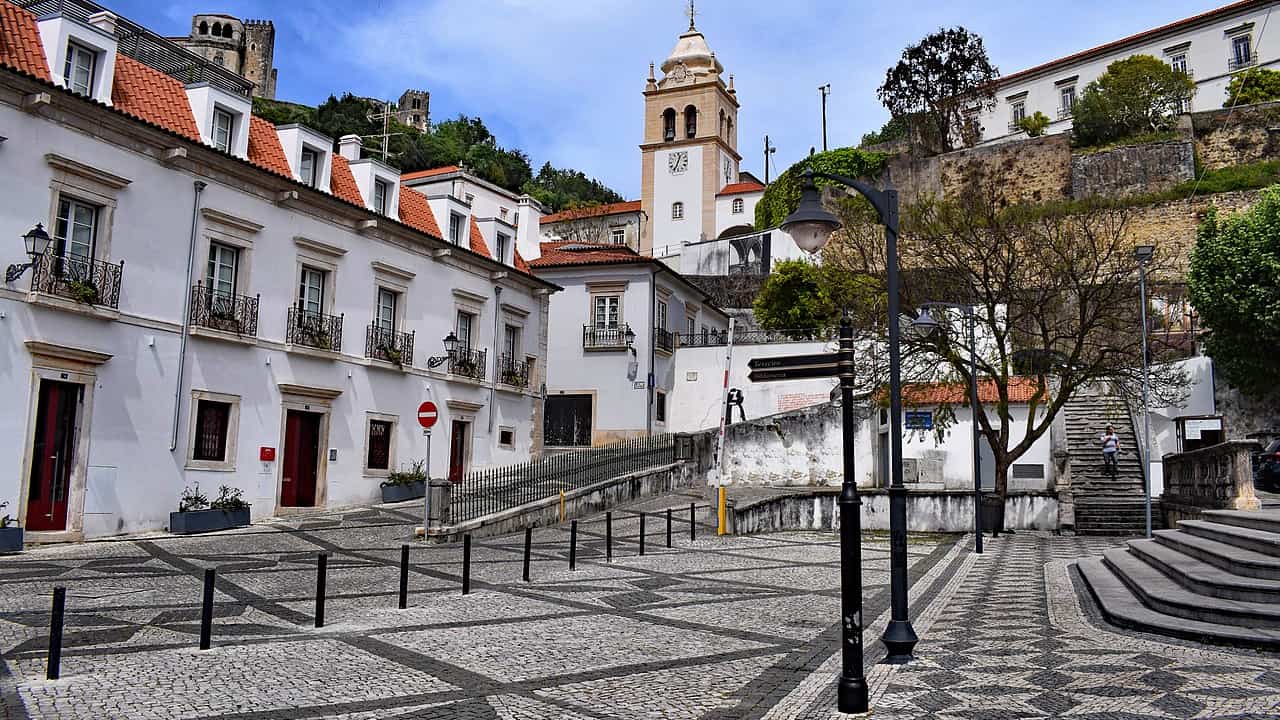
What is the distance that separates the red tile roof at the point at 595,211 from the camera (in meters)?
67.1

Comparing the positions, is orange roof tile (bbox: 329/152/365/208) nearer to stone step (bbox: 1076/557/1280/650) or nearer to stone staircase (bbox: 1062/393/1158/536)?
stone step (bbox: 1076/557/1280/650)

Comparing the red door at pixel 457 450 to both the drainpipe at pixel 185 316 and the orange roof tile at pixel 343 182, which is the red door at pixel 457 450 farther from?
the drainpipe at pixel 185 316

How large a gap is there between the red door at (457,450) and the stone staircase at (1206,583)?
17587 millimetres

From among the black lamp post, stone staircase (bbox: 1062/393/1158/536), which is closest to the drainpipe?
the black lamp post

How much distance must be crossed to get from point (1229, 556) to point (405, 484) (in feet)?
61.7

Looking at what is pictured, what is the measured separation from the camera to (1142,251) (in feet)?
65.9

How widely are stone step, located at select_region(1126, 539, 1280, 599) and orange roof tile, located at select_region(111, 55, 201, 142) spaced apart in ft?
61.6

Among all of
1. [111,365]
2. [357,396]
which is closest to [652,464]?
[357,396]

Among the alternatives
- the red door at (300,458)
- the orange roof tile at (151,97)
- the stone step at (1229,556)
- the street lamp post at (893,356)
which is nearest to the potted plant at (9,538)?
the red door at (300,458)

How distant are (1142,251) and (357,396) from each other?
18.8 m

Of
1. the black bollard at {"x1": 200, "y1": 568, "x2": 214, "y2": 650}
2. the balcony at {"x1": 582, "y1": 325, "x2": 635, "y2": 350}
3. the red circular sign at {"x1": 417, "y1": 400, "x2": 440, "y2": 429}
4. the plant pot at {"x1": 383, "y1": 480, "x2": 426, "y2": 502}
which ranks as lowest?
the black bollard at {"x1": 200, "y1": 568, "x2": 214, "y2": 650}

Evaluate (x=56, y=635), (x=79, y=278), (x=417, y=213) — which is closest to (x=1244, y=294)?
(x=417, y=213)

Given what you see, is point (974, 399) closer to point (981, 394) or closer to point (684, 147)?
point (981, 394)

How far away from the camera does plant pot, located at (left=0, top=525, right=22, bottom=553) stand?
1413 cm
